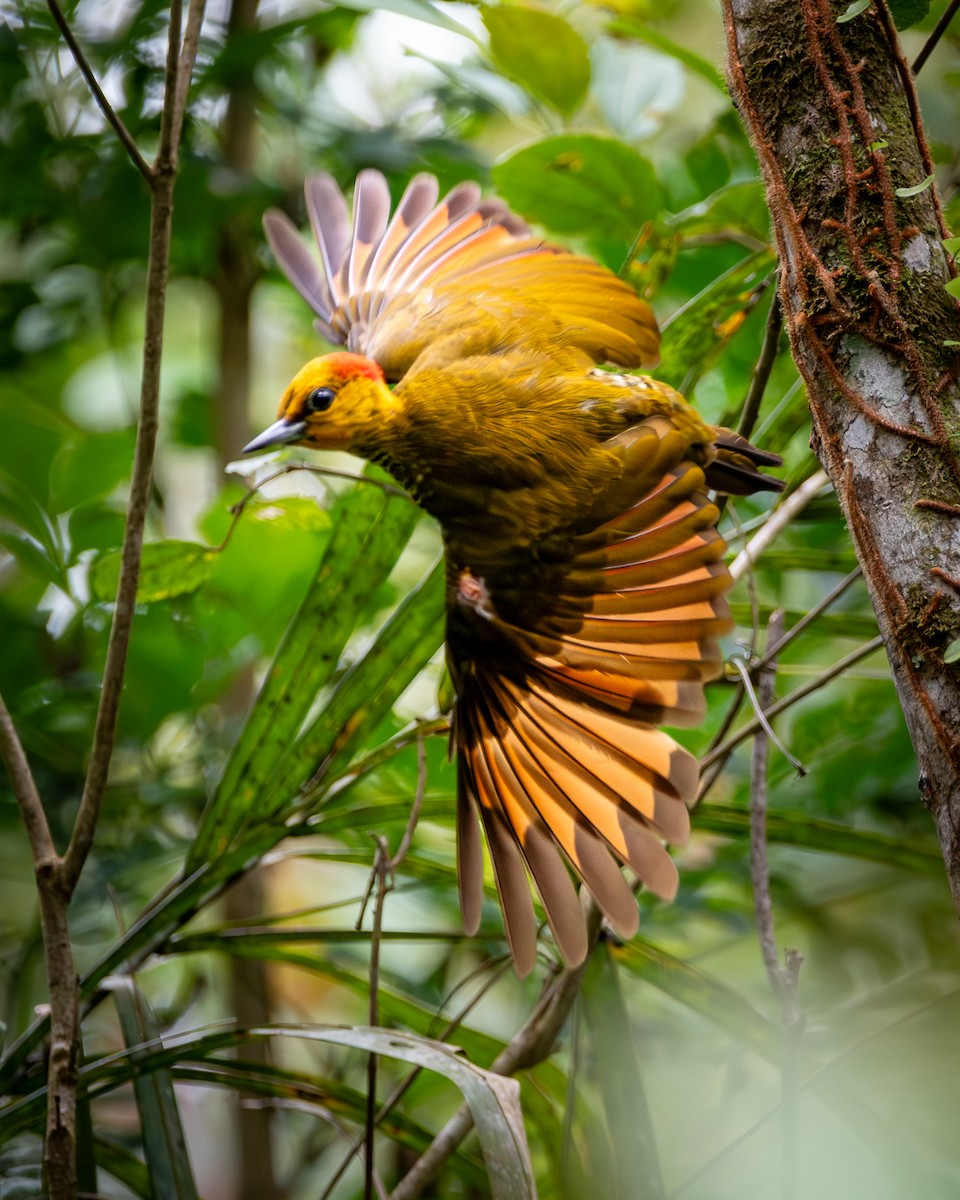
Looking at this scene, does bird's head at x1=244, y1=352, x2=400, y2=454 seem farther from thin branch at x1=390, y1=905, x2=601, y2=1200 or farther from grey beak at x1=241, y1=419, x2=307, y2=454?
thin branch at x1=390, y1=905, x2=601, y2=1200

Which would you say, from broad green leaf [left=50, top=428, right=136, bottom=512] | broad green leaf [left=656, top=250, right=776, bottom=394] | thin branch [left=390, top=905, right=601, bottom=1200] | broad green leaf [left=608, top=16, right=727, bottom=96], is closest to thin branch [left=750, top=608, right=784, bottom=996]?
thin branch [left=390, top=905, right=601, bottom=1200]

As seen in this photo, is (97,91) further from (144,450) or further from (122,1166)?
(122,1166)

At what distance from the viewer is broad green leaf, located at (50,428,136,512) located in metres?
1.51

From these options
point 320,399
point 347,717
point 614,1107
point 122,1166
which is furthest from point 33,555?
point 614,1107

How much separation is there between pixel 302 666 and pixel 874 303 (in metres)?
0.72

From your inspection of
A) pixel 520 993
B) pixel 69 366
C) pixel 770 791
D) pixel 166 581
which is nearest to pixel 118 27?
pixel 69 366

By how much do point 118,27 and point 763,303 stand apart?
1304 millimetres

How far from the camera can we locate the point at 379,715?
1.29 meters

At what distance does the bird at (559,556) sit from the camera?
1.18m

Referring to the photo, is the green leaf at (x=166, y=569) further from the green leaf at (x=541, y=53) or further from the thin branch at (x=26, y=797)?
the green leaf at (x=541, y=53)

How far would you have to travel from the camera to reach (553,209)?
155 cm

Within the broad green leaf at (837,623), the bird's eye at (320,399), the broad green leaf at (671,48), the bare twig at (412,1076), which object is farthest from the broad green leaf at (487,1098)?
the broad green leaf at (671,48)

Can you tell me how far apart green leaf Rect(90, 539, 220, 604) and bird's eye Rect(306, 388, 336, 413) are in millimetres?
242

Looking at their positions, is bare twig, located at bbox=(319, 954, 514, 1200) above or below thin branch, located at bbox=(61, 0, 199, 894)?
below
